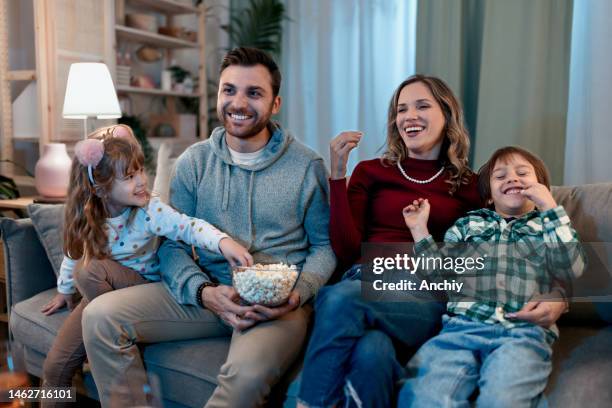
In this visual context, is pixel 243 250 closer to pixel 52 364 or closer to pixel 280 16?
pixel 52 364

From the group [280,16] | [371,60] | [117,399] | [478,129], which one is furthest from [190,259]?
[280,16]

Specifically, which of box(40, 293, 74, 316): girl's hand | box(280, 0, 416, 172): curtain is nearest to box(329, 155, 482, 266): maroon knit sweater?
box(40, 293, 74, 316): girl's hand

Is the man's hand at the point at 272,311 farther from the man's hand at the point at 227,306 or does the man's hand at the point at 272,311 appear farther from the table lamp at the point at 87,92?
the table lamp at the point at 87,92

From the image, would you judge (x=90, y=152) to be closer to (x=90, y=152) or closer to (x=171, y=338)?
(x=90, y=152)

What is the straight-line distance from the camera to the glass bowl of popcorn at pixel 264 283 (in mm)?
1313

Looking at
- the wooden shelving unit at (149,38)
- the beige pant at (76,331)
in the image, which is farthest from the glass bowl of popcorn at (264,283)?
the wooden shelving unit at (149,38)

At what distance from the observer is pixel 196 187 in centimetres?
166

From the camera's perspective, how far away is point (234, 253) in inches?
57.5

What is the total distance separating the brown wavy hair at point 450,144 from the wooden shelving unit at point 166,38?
2.14 metres

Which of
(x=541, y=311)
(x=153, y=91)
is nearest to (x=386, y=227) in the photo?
(x=541, y=311)

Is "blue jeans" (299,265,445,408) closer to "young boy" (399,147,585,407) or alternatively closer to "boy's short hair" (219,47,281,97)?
"young boy" (399,147,585,407)

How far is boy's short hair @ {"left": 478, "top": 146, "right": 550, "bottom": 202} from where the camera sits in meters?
1.45

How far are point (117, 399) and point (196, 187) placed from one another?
2.00 feet

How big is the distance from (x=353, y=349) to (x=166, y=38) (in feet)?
9.59
